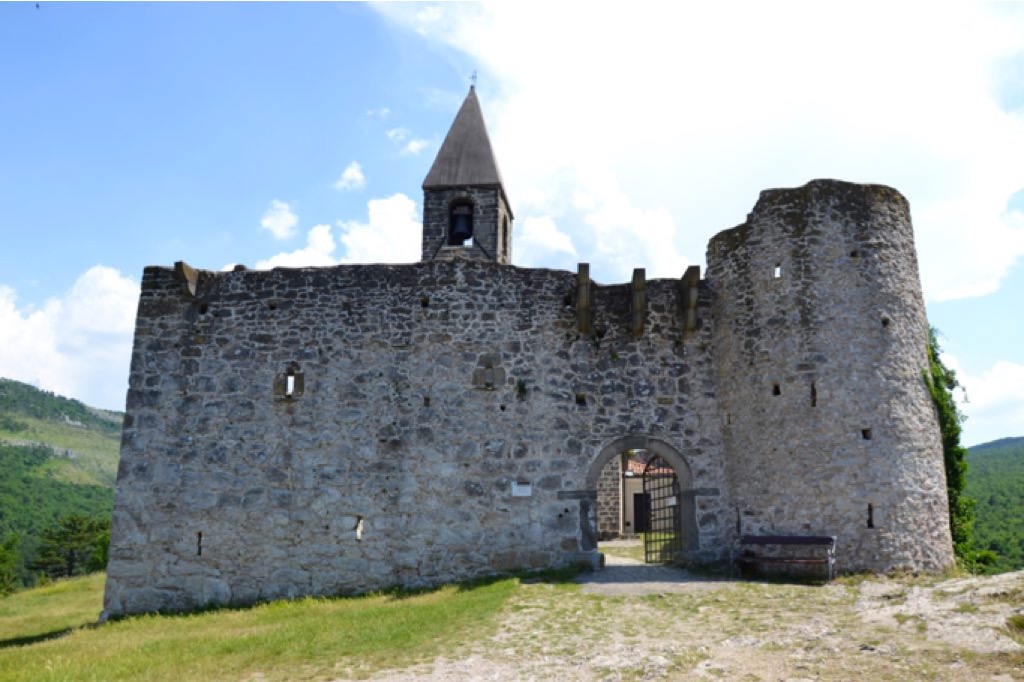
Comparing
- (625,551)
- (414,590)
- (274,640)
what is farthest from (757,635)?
(625,551)

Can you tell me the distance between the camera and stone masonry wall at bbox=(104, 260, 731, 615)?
13.0 m

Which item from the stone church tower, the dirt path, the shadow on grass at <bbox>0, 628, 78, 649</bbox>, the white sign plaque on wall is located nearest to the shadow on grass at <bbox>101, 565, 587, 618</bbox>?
the shadow on grass at <bbox>0, 628, 78, 649</bbox>

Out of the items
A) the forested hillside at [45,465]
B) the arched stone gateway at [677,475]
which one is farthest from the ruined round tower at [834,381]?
the forested hillside at [45,465]

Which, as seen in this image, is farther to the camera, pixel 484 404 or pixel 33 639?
pixel 484 404

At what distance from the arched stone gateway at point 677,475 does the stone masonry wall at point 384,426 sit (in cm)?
4

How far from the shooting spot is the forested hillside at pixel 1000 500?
84.2ft

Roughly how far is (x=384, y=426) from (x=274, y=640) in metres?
4.94

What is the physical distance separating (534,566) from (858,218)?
8061 mm

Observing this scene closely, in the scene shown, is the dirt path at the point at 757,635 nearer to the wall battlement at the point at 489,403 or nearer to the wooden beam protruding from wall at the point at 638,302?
the wall battlement at the point at 489,403

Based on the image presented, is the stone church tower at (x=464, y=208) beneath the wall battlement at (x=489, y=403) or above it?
above

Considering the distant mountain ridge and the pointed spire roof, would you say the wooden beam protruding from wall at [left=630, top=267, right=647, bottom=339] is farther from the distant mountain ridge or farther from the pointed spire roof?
the distant mountain ridge

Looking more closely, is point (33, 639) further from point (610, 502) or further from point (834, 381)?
point (610, 502)

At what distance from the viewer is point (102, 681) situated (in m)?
7.37

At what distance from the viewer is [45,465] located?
9944 centimetres
